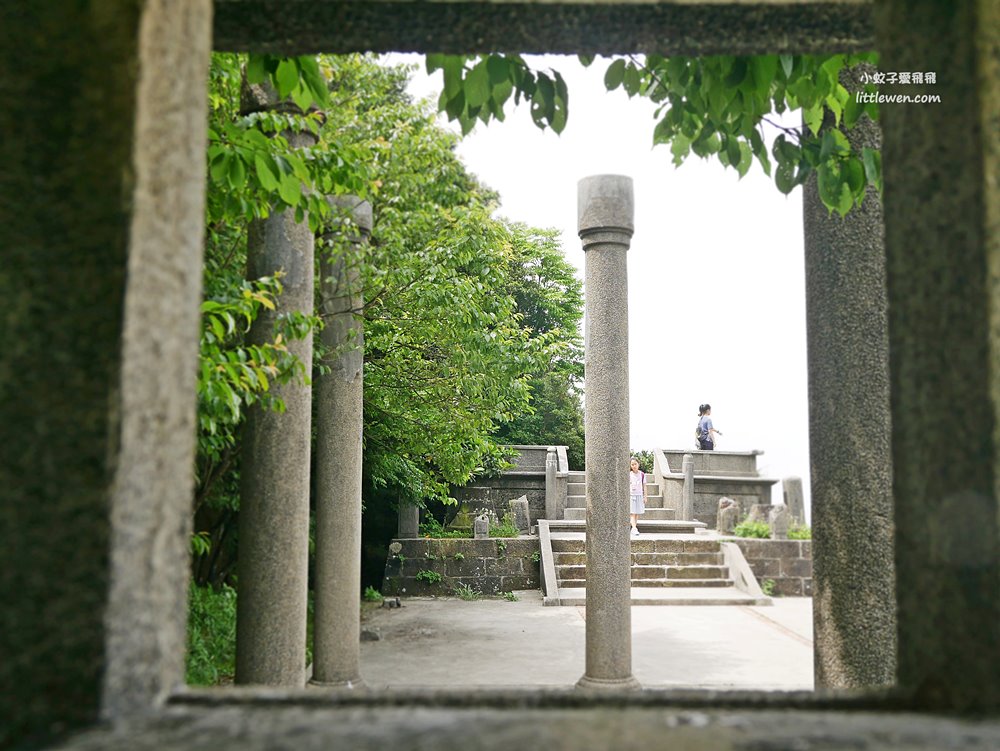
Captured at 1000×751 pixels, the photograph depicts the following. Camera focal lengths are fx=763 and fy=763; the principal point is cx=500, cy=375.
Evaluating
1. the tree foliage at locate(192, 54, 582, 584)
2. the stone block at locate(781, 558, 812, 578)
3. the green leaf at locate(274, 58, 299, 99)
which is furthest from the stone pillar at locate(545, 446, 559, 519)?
the green leaf at locate(274, 58, 299, 99)

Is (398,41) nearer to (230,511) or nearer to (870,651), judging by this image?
(870,651)

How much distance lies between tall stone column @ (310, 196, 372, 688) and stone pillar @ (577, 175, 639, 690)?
2064 mm

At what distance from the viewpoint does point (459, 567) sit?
13438mm

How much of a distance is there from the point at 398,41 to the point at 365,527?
14741 mm

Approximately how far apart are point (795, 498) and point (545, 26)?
17566 mm

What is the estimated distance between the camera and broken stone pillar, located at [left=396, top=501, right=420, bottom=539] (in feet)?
45.3

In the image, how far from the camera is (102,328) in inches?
34.6

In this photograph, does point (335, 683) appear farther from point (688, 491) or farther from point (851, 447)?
point (688, 491)

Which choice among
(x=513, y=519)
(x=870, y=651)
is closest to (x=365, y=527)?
(x=513, y=519)

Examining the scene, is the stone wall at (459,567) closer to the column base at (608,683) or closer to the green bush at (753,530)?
the green bush at (753,530)

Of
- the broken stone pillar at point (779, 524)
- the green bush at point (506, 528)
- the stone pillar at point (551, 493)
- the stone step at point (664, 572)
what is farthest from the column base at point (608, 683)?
the stone pillar at point (551, 493)

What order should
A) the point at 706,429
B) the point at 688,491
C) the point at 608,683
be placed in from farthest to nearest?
the point at 706,429 → the point at 688,491 → the point at 608,683

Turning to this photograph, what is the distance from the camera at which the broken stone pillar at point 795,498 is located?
16.8m

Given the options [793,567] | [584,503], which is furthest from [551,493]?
[793,567]
